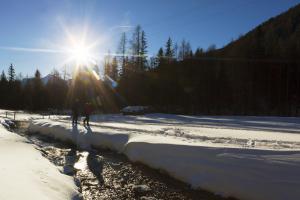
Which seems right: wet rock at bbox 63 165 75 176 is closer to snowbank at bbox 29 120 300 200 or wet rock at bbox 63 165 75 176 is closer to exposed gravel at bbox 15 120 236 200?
exposed gravel at bbox 15 120 236 200

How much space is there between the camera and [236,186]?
27.2ft

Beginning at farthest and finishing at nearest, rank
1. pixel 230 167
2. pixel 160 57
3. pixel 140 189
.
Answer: pixel 160 57 → pixel 140 189 → pixel 230 167

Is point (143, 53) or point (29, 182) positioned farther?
point (143, 53)

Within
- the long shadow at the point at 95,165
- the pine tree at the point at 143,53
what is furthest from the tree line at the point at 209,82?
the long shadow at the point at 95,165

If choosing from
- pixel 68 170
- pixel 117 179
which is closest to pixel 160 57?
pixel 68 170

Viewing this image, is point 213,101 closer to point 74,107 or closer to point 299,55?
point 299,55

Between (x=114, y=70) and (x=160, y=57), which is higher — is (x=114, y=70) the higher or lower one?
the lower one

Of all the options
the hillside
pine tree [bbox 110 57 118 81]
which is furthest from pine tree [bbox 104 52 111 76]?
the hillside

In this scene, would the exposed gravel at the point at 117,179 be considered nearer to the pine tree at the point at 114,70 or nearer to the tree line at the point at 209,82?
the tree line at the point at 209,82

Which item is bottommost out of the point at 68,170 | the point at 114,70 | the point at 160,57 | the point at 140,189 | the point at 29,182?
the point at 140,189

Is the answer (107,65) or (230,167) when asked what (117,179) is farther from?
(107,65)

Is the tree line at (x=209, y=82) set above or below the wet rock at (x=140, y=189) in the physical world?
above

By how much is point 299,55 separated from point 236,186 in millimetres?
43332

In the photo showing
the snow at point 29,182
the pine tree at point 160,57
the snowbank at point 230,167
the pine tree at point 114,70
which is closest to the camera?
the snow at point 29,182
